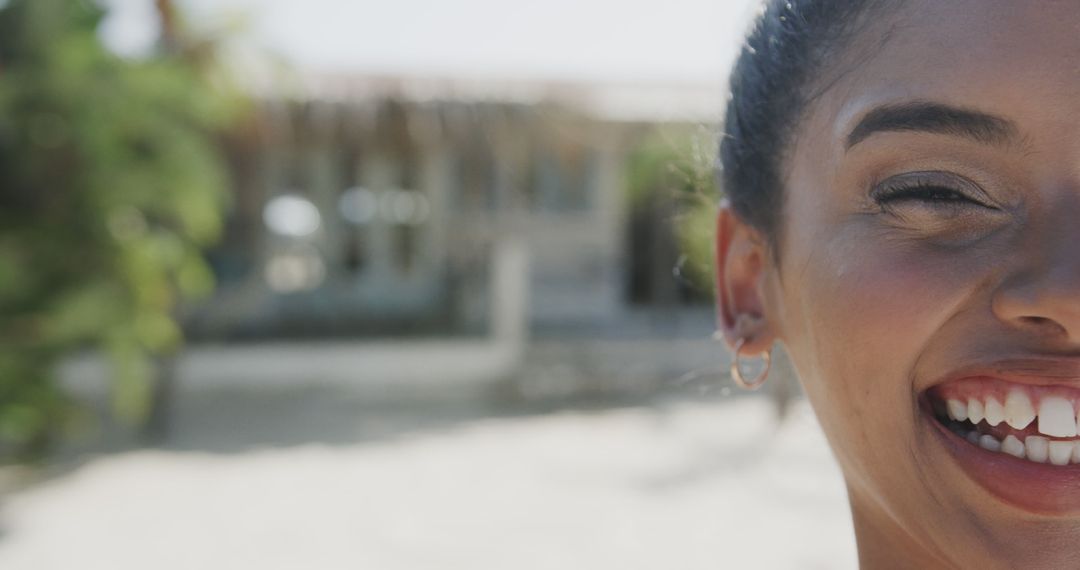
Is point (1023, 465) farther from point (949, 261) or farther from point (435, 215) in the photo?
point (435, 215)

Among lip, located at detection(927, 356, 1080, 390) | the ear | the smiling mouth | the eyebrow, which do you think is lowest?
the smiling mouth

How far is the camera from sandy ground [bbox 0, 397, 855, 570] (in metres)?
4.45

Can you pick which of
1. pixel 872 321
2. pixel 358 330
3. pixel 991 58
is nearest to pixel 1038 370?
pixel 872 321

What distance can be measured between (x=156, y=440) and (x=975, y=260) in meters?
7.32

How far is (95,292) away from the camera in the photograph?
5.84 m

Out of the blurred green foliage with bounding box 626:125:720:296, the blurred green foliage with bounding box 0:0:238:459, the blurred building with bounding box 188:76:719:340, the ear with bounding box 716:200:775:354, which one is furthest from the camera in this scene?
the blurred building with bounding box 188:76:719:340

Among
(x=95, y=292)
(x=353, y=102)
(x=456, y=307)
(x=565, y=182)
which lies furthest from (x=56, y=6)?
(x=565, y=182)

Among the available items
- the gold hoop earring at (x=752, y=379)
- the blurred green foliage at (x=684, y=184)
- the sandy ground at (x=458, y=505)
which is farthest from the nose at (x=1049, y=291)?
the sandy ground at (x=458, y=505)

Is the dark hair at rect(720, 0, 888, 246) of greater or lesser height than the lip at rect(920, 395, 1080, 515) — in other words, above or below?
above

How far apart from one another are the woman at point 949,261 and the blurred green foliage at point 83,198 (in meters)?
5.89

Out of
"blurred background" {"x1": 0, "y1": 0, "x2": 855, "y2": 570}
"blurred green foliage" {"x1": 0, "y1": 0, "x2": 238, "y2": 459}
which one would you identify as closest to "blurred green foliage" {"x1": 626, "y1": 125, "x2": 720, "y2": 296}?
"blurred background" {"x1": 0, "y1": 0, "x2": 855, "y2": 570}

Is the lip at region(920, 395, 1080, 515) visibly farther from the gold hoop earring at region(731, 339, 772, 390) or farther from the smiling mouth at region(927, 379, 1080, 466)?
Answer: the gold hoop earring at region(731, 339, 772, 390)

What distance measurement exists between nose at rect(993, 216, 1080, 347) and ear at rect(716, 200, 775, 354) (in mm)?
349

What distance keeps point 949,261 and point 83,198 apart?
6.33 metres
